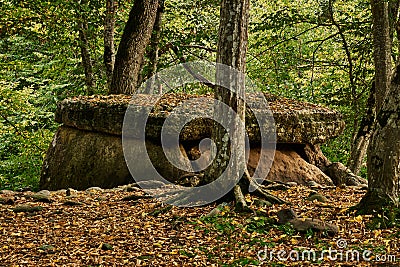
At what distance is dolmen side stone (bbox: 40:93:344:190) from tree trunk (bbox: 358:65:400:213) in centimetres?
339

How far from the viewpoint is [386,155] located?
200 inches

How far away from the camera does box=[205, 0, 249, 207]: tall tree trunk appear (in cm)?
589

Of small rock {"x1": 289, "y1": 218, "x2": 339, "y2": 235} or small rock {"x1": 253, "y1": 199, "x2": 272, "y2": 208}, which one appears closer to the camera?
small rock {"x1": 289, "y1": 218, "x2": 339, "y2": 235}

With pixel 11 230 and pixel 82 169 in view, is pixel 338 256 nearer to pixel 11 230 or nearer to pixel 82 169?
pixel 11 230

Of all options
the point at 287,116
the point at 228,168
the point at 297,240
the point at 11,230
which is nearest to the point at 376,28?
the point at 287,116

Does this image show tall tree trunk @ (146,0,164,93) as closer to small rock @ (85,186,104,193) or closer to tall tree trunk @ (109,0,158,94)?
tall tree trunk @ (109,0,158,94)

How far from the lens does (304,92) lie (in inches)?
651

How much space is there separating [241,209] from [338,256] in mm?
1497

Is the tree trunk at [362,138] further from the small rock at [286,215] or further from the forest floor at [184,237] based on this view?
the small rock at [286,215]

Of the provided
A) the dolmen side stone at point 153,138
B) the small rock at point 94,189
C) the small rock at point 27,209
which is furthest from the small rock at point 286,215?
the small rock at point 94,189

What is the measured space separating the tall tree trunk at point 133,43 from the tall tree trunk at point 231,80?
449 cm

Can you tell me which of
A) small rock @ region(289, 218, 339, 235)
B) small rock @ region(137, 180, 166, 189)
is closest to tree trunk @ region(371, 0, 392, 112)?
small rock @ region(137, 180, 166, 189)

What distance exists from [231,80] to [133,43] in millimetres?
4771

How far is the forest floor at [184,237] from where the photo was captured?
4.62 m
